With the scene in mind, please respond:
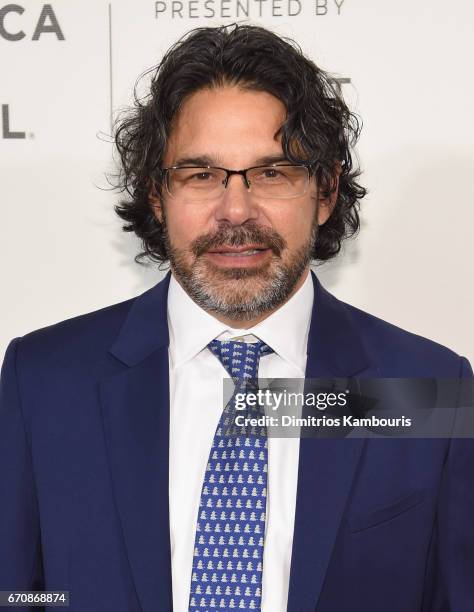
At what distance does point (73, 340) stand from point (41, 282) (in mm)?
395

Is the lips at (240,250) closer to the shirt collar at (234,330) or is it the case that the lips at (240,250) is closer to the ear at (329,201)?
the shirt collar at (234,330)

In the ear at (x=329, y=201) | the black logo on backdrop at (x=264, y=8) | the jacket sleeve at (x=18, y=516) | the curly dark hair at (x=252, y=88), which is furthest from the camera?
the black logo on backdrop at (x=264, y=8)

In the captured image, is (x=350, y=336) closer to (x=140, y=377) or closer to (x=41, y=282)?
(x=140, y=377)

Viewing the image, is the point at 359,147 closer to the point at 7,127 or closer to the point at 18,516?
the point at 7,127

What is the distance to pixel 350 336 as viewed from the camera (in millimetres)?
1589

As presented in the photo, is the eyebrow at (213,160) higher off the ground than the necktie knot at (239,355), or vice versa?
the eyebrow at (213,160)

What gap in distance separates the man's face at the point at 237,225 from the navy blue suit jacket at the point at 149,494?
0.11 m

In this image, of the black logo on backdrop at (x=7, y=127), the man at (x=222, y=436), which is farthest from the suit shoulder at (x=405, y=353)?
the black logo on backdrop at (x=7, y=127)

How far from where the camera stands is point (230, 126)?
151 centimetres

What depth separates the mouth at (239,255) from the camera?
4.90 feet

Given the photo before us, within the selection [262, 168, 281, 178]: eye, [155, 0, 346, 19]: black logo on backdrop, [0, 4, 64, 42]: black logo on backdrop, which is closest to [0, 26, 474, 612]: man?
[262, 168, 281, 178]: eye

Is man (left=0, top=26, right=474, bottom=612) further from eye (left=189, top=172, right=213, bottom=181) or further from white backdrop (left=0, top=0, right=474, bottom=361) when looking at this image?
white backdrop (left=0, top=0, right=474, bottom=361)

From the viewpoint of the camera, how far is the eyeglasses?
4.94 feet

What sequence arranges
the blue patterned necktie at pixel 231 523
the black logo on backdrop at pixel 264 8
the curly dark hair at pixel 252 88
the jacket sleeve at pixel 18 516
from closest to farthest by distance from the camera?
the blue patterned necktie at pixel 231 523 < the jacket sleeve at pixel 18 516 < the curly dark hair at pixel 252 88 < the black logo on backdrop at pixel 264 8
